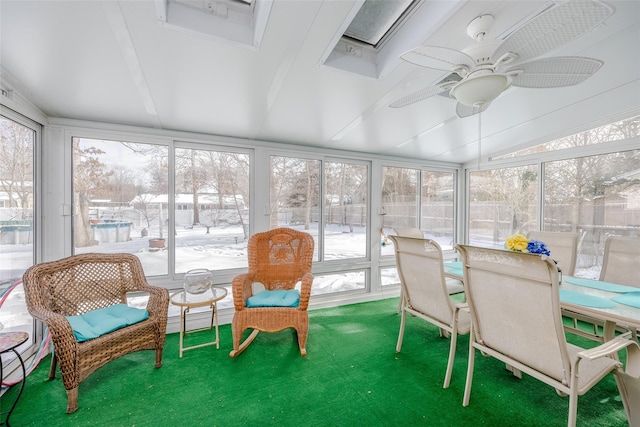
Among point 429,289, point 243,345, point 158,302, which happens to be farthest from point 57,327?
point 429,289

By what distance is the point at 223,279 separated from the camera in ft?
10.3

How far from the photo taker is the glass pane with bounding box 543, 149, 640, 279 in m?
2.84

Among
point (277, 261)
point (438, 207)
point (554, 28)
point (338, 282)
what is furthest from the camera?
point (438, 207)

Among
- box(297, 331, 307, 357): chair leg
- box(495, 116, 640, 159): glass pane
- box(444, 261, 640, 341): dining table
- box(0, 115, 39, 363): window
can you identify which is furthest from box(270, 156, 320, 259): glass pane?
box(495, 116, 640, 159): glass pane

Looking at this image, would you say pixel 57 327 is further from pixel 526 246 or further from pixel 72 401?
pixel 526 246

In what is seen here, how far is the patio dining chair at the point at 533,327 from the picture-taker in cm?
130

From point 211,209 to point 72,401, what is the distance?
6.26ft

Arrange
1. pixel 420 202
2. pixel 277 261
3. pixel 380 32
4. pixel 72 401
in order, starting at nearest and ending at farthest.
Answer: pixel 72 401
pixel 380 32
pixel 277 261
pixel 420 202

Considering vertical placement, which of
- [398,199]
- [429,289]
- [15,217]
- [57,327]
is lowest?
[57,327]

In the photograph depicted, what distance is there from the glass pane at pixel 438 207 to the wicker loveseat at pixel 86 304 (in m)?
3.91

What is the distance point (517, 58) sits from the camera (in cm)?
142

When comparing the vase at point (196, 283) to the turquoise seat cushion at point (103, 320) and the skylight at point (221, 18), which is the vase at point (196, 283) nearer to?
the turquoise seat cushion at point (103, 320)

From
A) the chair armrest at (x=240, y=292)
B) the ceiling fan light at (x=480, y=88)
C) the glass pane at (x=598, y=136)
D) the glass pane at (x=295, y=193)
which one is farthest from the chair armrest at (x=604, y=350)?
the glass pane at (x=295, y=193)

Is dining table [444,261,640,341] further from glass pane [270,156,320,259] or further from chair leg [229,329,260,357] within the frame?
glass pane [270,156,320,259]
